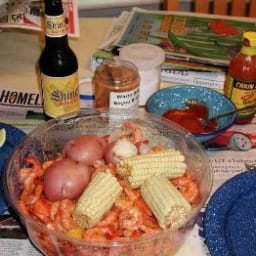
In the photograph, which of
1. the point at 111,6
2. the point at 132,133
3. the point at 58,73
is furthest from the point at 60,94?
the point at 111,6

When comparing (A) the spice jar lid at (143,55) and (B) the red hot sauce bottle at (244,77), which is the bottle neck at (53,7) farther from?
(B) the red hot sauce bottle at (244,77)

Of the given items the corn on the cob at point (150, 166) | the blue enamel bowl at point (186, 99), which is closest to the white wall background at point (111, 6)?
the blue enamel bowl at point (186, 99)

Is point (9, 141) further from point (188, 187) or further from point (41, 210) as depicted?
point (188, 187)

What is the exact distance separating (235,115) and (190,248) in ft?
0.98

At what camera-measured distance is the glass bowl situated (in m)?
0.63

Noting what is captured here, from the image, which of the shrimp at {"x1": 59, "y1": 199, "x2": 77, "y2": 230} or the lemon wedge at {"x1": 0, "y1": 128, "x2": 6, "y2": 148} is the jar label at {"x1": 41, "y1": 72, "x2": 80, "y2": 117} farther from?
the shrimp at {"x1": 59, "y1": 199, "x2": 77, "y2": 230}

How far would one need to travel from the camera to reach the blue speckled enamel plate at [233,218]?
0.72 meters

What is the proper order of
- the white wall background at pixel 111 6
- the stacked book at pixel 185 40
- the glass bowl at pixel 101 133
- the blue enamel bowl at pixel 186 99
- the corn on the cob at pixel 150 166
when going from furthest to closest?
the white wall background at pixel 111 6
the stacked book at pixel 185 40
the blue enamel bowl at pixel 186 99
the corn on the cob at pixel 150 166
the glass bowl at pixel 101 133

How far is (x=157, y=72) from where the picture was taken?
1002 millimetres

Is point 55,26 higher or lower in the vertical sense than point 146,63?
higher

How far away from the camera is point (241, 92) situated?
3.11ft

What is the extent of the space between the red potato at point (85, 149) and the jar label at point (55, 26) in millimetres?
180

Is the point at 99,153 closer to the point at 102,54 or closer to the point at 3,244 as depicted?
the point at 3,244

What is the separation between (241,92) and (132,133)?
0.25 m
